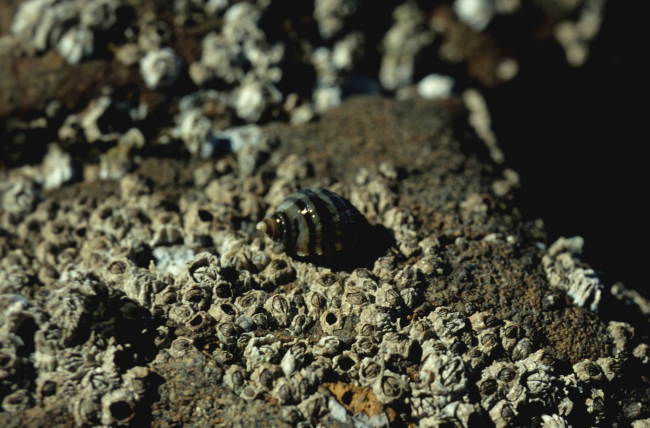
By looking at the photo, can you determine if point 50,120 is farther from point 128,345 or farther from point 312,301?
point 312,301

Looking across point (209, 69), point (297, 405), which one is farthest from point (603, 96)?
point (297, 405)

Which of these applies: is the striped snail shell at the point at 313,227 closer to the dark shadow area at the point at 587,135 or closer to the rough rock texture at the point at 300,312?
the rough rock texture at the point at 300,312

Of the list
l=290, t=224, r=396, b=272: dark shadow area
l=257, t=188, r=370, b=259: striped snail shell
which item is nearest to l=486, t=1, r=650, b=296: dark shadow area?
l=290, t=224, r=396, b=272: dark shadow area

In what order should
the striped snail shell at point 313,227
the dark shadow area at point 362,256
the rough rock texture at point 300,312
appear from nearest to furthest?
the rough rock texture at point 300,312 → the striped snail shell at point 313,227 → the dark shadow area at point 362,256

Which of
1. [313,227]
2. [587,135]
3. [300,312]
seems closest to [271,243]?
[313,227]

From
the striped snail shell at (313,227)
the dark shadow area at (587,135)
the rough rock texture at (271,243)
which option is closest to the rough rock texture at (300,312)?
the rough rock texture at (271,243)

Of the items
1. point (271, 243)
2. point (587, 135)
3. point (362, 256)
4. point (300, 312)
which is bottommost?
point (300, 312)

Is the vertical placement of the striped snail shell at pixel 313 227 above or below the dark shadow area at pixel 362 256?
above

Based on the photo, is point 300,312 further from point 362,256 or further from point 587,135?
point 587,135
